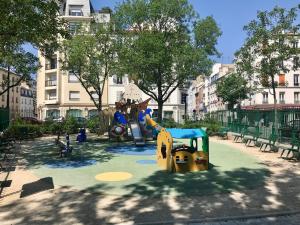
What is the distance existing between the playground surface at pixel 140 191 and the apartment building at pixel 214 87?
57059 millimetres

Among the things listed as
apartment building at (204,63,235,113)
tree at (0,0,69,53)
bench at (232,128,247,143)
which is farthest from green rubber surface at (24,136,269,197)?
apartment building at (204,63,235,113)

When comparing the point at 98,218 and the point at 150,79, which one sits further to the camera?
the point at 150,79

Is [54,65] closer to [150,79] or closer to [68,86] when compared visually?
[68,86]

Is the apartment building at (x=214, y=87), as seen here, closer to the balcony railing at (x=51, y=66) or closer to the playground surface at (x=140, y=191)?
the balcony railing at (x=51, y=66)

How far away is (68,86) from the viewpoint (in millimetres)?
53406

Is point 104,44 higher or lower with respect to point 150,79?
higher

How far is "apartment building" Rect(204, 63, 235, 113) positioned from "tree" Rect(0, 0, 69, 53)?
56258mm

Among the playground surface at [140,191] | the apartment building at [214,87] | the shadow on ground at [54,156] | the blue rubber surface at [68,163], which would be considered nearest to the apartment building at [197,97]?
the apartment building at [214,87]

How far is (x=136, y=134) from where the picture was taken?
20.1 metres

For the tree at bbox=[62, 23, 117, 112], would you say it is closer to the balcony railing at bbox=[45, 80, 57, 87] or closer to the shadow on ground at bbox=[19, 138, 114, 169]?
the shadow on ground at bbox=[19, 138, 114, 169]

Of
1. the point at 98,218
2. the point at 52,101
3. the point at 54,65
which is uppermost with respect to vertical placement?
the point at 54,65

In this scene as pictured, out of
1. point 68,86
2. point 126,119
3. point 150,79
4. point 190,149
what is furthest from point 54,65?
point 190,149

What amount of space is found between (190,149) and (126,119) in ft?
35.1

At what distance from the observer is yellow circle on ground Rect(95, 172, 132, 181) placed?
1048cm
